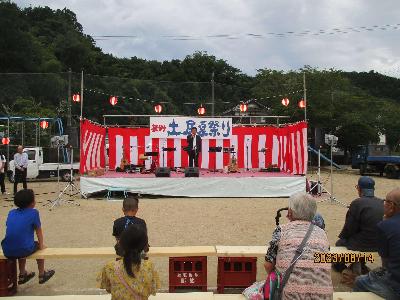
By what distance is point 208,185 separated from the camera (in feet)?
37.9

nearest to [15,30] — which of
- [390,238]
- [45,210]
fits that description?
[45,210]

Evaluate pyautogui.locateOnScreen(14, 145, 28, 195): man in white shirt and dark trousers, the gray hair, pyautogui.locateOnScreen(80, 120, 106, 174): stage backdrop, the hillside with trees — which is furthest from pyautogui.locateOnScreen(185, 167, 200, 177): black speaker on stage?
the hillside with trees

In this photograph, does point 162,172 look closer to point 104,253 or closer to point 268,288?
point 104,253

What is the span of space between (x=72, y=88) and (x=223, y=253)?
73.6 feet

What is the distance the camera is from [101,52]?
44031mm

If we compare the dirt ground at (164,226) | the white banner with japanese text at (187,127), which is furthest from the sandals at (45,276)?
the white banner with japanese text at (187,127)

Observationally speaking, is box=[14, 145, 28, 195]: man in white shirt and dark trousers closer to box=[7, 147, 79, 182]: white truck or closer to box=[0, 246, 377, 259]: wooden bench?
box=[7, 147, 79, 182]: white truck

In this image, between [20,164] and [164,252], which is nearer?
[164,252]

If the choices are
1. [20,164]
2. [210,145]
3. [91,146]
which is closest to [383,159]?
[210,145]

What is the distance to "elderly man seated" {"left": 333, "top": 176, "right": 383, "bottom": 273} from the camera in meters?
4.05
